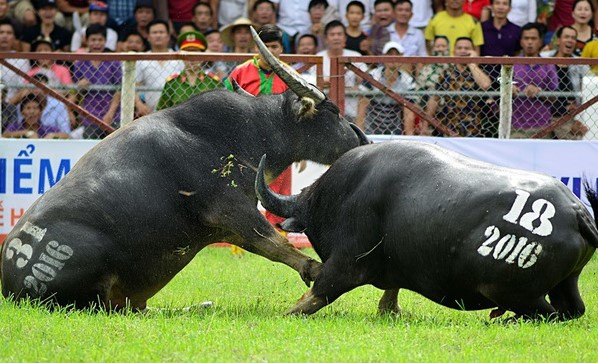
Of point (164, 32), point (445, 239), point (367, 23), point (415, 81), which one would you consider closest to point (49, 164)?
point (164, 32)

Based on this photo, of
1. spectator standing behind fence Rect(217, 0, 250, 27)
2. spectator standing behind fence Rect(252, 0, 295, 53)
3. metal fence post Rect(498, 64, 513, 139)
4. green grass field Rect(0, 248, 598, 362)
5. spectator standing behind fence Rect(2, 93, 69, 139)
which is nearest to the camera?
green grass field Rect(0, 248, 598, 362)

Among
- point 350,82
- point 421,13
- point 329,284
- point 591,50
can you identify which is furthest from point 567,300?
point 421,13

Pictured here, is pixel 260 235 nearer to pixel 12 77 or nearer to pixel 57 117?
pixel 57 117

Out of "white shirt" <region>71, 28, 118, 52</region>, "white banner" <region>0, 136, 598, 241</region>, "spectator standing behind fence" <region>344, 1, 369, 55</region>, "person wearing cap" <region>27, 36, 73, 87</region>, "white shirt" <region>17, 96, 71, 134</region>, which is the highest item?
"spectator standing behind fence" <region>344, 1, 369, 55</region>

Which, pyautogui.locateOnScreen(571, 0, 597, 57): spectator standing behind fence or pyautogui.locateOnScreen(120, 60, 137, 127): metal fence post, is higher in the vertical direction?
pyautogui.locateOnScreen(571, 0, 597, 57): spectator standing behind fence

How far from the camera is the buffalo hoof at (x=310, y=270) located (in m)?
7.77

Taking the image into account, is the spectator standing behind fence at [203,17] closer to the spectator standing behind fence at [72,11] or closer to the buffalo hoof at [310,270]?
the spectator standing behind fence at [72,11]

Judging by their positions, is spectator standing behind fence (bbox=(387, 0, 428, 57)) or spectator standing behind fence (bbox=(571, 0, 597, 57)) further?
spectator standing behind fence (bbox=(387, 0, 428, 57))

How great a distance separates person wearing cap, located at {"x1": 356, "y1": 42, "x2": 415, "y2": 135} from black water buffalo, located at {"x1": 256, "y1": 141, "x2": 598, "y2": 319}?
169 inches

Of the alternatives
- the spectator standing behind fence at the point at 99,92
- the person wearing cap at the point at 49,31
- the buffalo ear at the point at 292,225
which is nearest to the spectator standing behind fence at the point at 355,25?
the spectator standing behind fence at the point at 99,92

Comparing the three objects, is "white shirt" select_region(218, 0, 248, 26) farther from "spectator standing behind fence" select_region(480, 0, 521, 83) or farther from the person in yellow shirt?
the person in yellow shirt

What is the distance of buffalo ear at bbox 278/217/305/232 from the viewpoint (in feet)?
25.9

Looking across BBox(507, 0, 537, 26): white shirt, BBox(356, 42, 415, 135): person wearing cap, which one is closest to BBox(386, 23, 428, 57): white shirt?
BBox(507, 0, 537, 26): white shirt

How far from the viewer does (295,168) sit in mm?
11695
